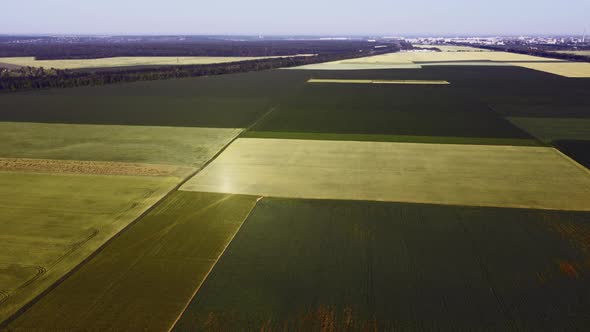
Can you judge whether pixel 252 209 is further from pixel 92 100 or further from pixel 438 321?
pixel 92 100

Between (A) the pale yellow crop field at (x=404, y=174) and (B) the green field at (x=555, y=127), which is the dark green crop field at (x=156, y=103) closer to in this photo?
(A) the pale yellow crop field at (x=404, y=174)

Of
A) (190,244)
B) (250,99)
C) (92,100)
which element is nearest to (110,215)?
(190,244)

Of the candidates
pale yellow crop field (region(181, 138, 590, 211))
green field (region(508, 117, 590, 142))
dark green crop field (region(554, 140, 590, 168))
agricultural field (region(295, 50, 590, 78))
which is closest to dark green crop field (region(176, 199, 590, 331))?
pale yellow crop field (region(181, 138, 590, 211))

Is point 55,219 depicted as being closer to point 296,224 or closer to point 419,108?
point 296,224

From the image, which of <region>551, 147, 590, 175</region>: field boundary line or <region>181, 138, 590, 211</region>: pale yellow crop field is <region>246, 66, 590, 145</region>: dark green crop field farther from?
<region>181, 138, 590, 211</region>: pale yellow crop field

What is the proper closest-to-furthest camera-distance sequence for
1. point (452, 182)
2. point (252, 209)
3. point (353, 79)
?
point (252, 209), point (452, 182), point (353, 79)

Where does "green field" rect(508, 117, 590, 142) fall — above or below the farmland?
above
